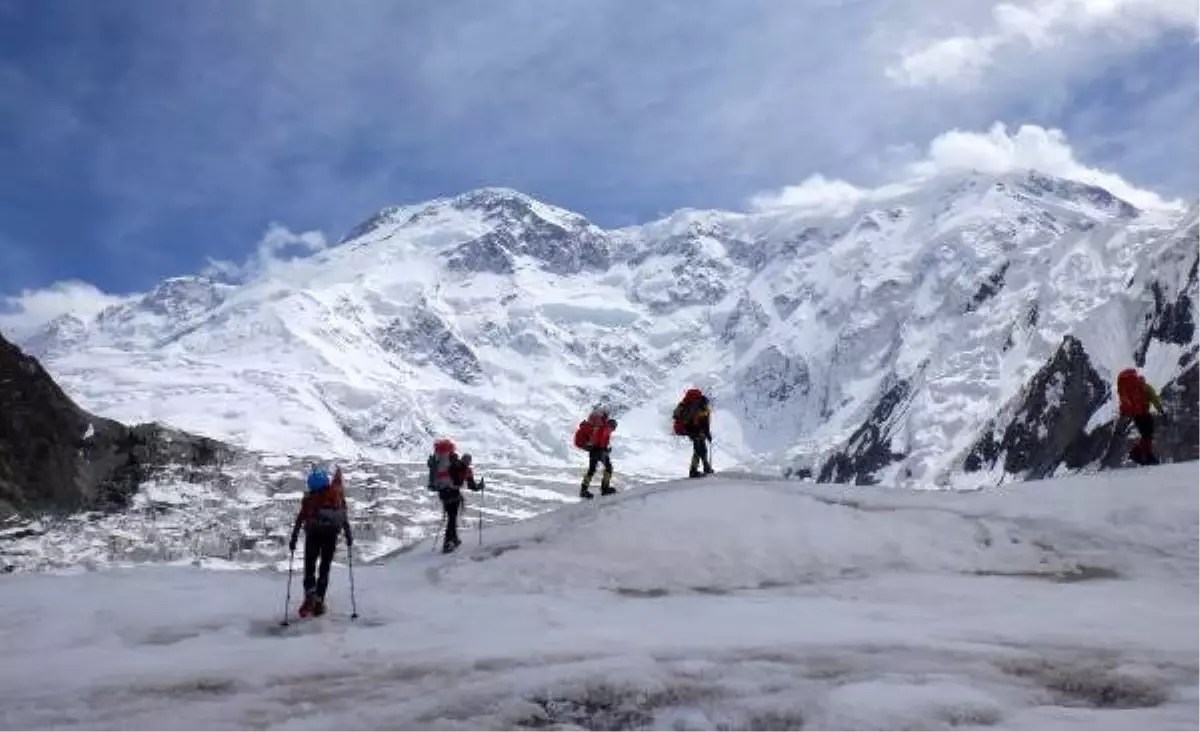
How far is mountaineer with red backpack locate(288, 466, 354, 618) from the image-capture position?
54.7 ft

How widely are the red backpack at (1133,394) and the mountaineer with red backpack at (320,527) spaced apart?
16.4 m

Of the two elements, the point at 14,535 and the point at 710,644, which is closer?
the point at 710,644

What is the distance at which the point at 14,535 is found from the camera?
579ft

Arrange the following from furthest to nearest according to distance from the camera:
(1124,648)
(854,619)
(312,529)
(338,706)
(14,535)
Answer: (14,535), (312,529), (854,619), (1124,648), (338,706)

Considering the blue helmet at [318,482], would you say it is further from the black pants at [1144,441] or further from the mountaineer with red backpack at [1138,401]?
the black pants at [1144,441]

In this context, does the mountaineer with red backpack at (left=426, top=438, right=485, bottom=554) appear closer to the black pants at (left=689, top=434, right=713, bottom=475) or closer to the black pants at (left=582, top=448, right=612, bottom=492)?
the black pants at (left=582, top=448, right=612, bottom=492)

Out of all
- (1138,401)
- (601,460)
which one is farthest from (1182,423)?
(601,460)

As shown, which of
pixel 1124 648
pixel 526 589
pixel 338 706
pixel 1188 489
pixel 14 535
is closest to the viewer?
pixel 338 706

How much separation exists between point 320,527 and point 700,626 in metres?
6.03

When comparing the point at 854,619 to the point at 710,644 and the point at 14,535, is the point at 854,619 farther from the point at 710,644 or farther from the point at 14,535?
the point at 14,535

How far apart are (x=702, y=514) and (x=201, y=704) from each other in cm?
1092

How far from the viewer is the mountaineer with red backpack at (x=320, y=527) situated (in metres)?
16.7

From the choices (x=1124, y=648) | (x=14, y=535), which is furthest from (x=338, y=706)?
(x=14, y=535)

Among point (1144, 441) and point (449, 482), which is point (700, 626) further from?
point (1144, 441)
